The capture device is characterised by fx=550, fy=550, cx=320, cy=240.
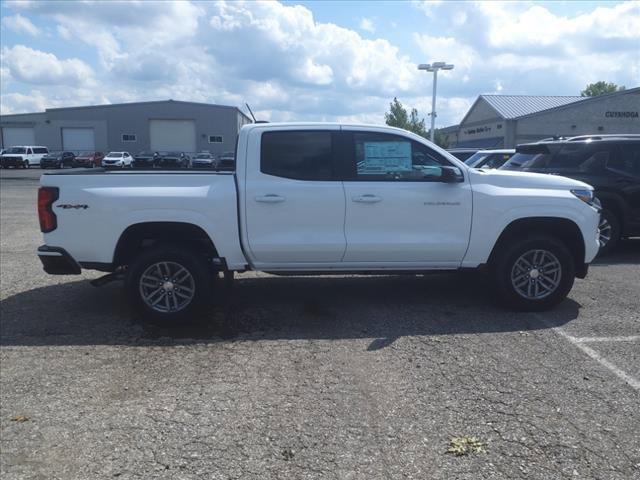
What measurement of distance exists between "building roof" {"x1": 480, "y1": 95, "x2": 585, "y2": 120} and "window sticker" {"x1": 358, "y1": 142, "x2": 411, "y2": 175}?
134 ft

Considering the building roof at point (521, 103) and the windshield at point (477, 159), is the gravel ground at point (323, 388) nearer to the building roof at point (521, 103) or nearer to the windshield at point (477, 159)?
the windshield at point (477, 159)

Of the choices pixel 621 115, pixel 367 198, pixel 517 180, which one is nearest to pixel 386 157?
pixel 367 198

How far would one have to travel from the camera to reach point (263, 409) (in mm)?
3844

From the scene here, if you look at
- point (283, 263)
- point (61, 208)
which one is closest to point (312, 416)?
point (283, 263)

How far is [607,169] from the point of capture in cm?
892

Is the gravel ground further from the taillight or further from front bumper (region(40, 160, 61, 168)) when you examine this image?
front bumper (region(40, 160, 61, 168))

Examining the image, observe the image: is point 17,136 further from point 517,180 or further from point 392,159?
point 517,180

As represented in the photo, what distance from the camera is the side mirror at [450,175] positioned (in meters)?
5.60

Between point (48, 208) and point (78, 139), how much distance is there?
193ft

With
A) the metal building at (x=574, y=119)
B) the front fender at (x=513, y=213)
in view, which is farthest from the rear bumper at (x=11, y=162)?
the front fender at (x=513, y=213)

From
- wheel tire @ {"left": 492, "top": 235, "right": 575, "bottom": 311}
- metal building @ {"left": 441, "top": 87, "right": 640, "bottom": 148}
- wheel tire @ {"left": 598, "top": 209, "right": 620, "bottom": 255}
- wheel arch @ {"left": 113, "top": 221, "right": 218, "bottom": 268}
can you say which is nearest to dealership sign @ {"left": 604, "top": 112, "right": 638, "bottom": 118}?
metal building @ {"left": 441, "top": 87, "right": 640, "bottom": 148}

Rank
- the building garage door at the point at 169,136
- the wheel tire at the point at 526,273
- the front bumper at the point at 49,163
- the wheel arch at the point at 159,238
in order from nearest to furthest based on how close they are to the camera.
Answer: the wheel arch at the point at 159,238, the wheel tire at the point at 526,273, the front bumper at the point at 49,163, the building garage door at the point at 169,136

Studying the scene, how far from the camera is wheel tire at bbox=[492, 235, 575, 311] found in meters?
5.80

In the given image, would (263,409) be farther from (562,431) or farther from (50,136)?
(50,136)
